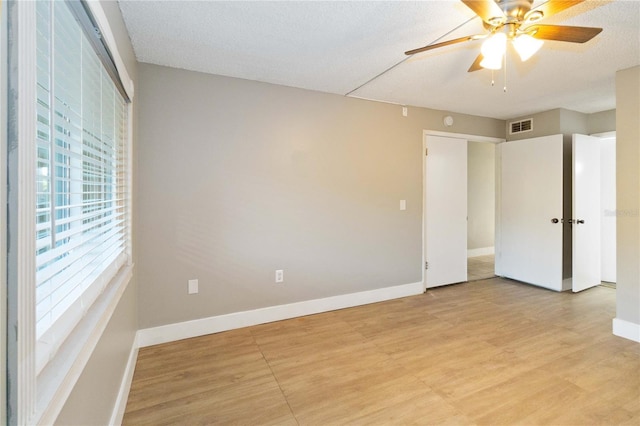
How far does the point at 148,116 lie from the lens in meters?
2.50

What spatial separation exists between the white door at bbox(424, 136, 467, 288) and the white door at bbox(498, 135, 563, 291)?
703mm

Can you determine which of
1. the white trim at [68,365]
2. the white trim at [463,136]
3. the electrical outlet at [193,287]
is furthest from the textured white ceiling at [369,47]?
the electrical outlet at [193,287]

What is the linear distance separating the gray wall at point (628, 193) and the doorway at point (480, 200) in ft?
10.9

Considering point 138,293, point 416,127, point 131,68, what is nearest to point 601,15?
point 416,127

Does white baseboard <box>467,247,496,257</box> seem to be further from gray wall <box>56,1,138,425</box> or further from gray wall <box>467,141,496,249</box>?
gray wall <box>56,1,138,425</box>

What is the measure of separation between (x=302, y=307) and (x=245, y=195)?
1.32 m

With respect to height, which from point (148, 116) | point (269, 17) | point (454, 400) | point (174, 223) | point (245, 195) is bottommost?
point (454, 400)

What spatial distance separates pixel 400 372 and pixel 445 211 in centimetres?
259

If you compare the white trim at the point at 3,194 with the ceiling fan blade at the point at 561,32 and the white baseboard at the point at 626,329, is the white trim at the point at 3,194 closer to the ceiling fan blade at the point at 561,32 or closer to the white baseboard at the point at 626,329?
the ceiling fan blade at the point at 561,32

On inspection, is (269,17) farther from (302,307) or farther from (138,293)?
(302,307)

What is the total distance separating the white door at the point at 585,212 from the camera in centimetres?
377

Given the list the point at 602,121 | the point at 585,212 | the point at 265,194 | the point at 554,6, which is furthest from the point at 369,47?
the point at 602,121

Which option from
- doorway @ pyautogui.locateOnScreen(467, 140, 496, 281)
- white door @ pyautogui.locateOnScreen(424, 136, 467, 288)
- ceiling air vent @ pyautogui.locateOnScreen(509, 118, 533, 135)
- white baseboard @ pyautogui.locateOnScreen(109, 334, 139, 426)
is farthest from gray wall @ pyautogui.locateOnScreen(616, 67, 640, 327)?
white baseboard @ pyautogui.locateOnScreen(109, 334, 139, 426)

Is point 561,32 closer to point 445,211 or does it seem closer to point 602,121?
point 445,211
